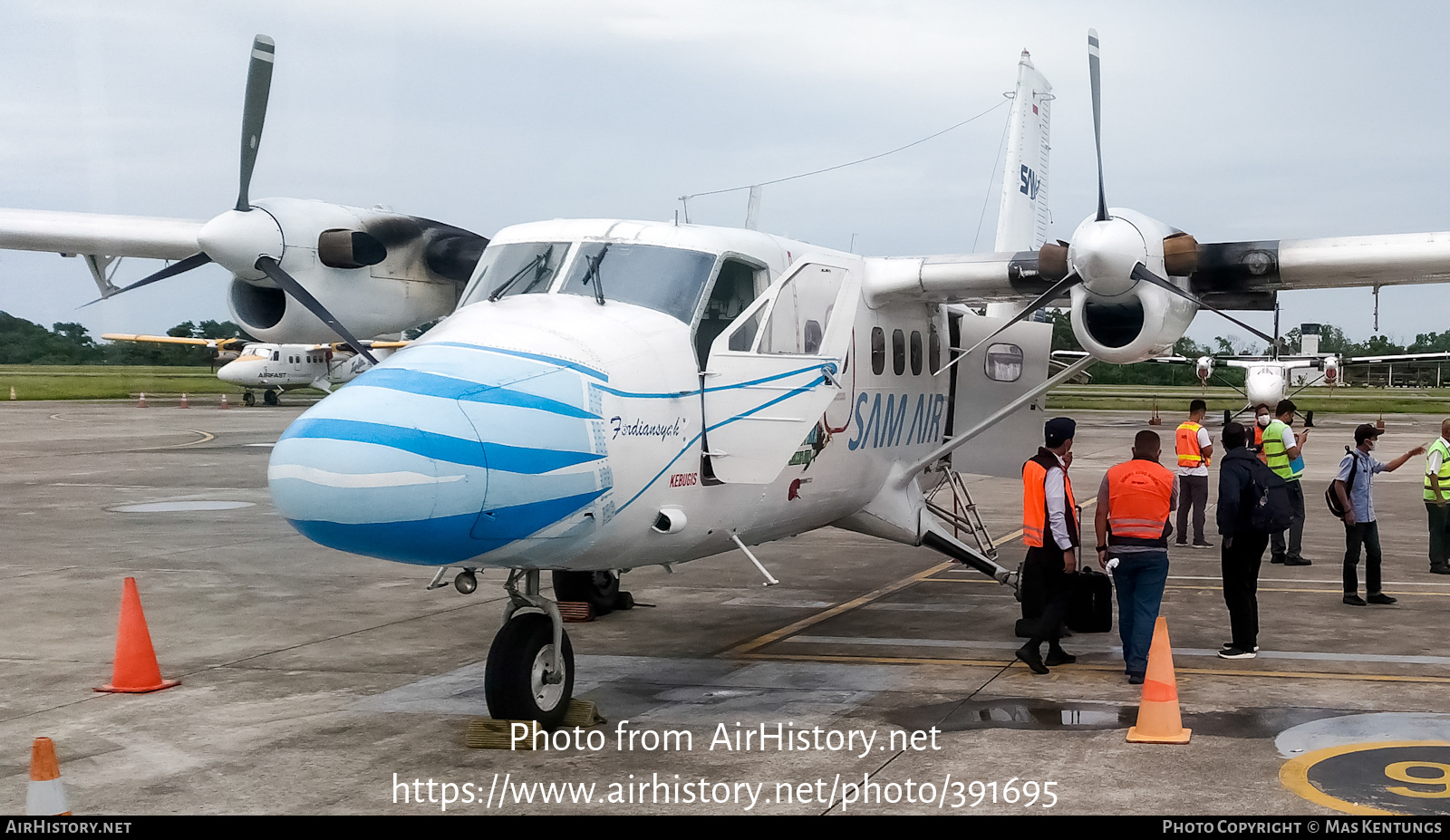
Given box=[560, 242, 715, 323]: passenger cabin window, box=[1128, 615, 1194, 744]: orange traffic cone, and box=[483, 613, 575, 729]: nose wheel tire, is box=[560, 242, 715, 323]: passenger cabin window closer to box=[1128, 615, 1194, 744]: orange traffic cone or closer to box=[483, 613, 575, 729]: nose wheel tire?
box=[483, 613, 575, 729]: nose wheel tire

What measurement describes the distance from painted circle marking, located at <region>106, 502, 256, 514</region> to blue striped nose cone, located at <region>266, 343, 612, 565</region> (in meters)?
14.0

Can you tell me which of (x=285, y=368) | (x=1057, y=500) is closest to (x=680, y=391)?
(x=1057, y=500)

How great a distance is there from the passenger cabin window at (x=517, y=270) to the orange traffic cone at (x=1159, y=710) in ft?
13.8

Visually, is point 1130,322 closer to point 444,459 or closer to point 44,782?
point 444,459

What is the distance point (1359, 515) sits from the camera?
437 inches

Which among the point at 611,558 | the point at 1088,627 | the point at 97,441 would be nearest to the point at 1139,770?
the point at 611,558

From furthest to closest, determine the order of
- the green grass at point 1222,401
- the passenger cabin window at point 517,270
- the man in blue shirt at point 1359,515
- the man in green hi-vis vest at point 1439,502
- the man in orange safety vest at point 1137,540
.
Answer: the green grass at point 1222,401, the man in green hi-vis vest at point 1439,502, the man in blue shirt at point 1359,515, the man in orange safety vest at point 1137,540, the passenger cabin window at point 517,270

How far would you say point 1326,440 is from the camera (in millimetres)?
37062

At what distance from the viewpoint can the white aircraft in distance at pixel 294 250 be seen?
955 centimetres

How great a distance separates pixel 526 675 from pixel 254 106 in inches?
216

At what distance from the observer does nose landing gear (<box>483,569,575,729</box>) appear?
6984 millimetres

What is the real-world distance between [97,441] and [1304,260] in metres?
31.5

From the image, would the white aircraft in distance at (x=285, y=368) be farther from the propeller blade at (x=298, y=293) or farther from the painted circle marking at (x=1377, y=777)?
the painted circle marking at (x=1377, y=777)

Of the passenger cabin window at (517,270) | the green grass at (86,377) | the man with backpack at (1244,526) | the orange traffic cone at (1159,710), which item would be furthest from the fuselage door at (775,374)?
the green grass at (86,377)
